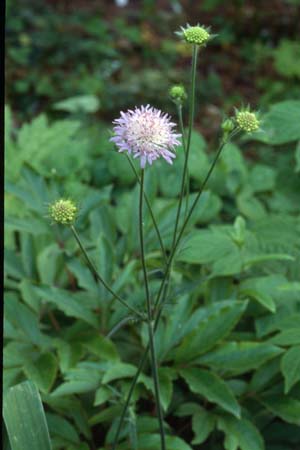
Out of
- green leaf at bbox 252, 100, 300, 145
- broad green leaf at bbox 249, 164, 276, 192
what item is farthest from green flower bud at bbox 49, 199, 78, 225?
broad green leaf at bbox 249, 164, 276, 192

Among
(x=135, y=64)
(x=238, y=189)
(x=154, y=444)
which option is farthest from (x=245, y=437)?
(x=135, y=64)

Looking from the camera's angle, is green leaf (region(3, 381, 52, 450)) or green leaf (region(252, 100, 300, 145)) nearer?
green leaf (region(3, 381, 52, 450))

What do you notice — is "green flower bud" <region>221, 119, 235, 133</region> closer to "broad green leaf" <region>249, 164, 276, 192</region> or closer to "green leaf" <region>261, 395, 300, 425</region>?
"green leaf" <region>261, 395, 300, 425</region>

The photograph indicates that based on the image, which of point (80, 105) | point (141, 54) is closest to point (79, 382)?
point (80, 105)

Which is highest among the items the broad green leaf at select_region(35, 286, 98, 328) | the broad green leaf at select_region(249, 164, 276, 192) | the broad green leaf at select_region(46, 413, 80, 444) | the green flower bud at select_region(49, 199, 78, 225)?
the broad green leaf at select_region(249, 164, 276, 192)

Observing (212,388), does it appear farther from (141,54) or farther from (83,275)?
(141,54)

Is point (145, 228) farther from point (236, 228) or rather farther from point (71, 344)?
point (71, 344)
